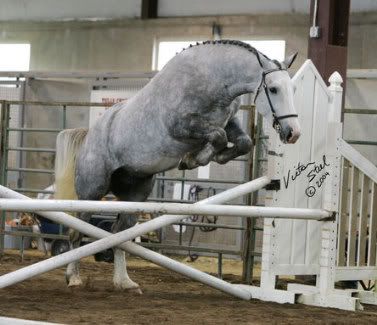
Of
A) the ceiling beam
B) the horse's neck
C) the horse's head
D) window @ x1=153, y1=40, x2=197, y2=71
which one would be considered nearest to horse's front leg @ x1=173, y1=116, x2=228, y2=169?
the horse's neck

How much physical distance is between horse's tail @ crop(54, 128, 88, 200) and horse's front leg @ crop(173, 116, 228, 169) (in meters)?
1.49

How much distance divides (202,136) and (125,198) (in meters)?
1.12

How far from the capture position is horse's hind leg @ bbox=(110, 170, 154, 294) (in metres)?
Result: 6.33

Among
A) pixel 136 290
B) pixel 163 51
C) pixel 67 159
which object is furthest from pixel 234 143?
pixel 163 51

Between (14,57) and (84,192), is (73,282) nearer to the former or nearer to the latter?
(84,192)

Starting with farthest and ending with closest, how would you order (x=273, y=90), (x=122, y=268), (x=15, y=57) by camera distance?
(x=15, y=57) < (x=122, y=268) < (x=273, y=90)

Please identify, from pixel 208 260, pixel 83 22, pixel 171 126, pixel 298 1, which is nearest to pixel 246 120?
pixel 208 260

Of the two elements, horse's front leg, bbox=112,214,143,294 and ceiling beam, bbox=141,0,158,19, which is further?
ceiling beam, bbox=141,0,158,19

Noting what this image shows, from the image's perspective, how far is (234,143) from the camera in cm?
577

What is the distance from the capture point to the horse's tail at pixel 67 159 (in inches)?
275
